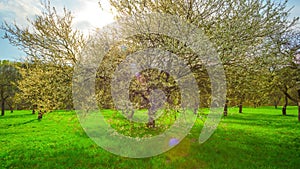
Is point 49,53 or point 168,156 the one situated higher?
point 49,53

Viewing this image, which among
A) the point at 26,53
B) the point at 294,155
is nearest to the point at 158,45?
the point at 26,53

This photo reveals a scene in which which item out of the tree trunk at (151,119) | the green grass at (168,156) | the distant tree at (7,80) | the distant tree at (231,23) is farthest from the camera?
the distant tree at (7,80)

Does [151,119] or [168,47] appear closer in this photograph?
[168,47]

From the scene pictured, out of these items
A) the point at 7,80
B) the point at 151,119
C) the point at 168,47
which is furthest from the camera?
the point at 7,80

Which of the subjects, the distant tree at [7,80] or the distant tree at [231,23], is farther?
the distant tree at [7,80]

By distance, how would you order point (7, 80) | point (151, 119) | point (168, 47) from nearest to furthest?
1. point (168, 47)
2. point (151, 119)
3. point (7, 80)

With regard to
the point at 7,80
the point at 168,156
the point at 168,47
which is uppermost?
the point at 7,80

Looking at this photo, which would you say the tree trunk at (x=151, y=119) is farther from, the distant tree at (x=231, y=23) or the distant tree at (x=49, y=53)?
the distant tree at (x=49, y=53)

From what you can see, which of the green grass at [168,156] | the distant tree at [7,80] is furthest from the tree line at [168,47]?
the distant tree at [7,80]

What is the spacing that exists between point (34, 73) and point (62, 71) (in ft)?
3.67

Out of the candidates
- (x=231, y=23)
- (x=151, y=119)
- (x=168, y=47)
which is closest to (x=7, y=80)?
(x=151, y=119)

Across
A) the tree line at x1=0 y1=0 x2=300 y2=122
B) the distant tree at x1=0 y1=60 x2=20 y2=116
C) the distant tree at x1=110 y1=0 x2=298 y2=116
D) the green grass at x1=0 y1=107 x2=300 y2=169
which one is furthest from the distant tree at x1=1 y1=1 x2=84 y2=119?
the distant tree at x1=0 y1=60 x2=20 y2=116

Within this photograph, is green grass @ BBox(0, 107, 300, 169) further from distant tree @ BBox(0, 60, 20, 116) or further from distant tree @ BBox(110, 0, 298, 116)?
distant tree @ BBox(0, 60, 20, 116)

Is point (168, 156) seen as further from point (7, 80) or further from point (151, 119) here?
point (7, 80)
